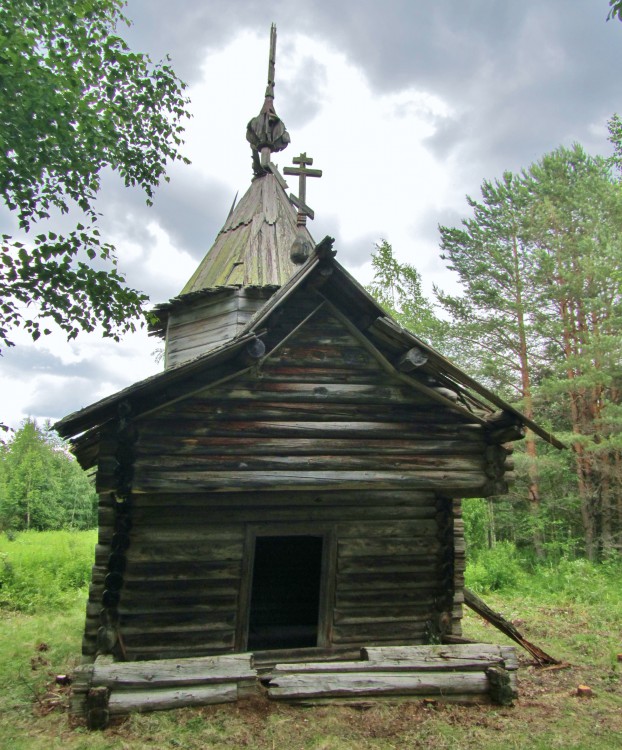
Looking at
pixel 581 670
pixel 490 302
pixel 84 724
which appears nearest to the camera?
pixel 84 724

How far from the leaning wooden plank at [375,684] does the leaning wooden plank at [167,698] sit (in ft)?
1.74

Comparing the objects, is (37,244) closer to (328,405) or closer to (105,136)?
(105,136)

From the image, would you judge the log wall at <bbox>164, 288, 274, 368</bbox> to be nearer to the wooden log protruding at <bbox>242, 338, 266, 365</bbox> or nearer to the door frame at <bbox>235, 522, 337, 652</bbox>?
the wooden log protruding at <bbox>242, 338, 266, 365</bbox>

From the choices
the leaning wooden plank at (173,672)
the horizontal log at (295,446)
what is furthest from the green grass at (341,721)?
the horizontal log at (295,446)

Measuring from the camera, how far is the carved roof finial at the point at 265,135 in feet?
51.7

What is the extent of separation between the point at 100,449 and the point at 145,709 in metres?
2.88

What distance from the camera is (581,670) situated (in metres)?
8.58

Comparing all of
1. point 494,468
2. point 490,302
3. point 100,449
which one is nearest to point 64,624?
point 100,449

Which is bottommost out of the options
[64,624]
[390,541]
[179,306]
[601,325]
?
[64,624]

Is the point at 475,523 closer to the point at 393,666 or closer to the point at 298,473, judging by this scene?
the point at 393,666

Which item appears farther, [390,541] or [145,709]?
[390,541]

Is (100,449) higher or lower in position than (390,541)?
higher

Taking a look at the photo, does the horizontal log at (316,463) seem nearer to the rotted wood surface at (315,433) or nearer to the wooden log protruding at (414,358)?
the rotted wood surface at (315,433)

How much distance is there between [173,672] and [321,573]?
236 cm
